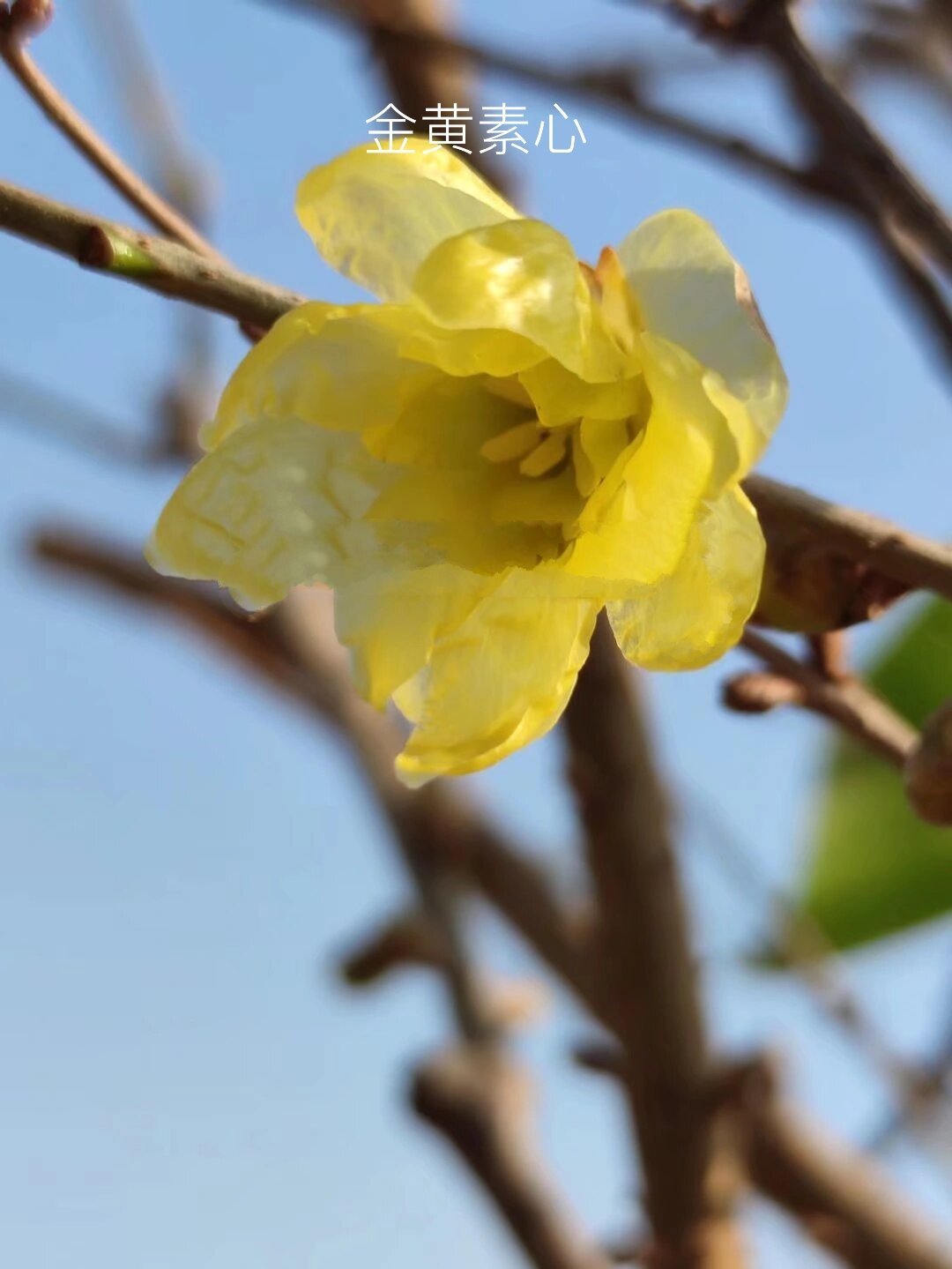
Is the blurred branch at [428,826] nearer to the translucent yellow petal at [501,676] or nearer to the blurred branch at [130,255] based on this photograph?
the translucent yellow petal at [501,676]

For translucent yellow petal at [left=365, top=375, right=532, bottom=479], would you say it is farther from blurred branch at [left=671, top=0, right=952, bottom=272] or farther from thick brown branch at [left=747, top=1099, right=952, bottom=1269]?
thick brown branch at [left=747, top=1099, right=952, bottom=1269]

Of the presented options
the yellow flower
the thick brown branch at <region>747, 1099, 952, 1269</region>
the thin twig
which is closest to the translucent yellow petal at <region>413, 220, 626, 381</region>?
the yellow flower

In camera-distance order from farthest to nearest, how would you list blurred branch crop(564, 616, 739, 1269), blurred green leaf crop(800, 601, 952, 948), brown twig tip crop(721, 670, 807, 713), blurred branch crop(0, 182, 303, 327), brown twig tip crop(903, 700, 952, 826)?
1. blurred green leaf crop(800, 601, 952, 948)
2. blurred branch crop(564, 616, 739, 1269)
3. brown twig tip crop(721, 670, 807, 713)
4. brown twig tip crop(903, 700, 952, 826)
5. blurred branch crop(0, 182, 303, 327)

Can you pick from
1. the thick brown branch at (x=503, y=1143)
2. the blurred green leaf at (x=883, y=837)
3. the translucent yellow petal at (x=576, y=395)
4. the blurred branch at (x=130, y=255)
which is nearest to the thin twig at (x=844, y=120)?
the translucent yellow petal at (x=576, y=395)

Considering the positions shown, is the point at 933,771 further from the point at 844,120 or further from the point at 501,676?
the point at 844,120

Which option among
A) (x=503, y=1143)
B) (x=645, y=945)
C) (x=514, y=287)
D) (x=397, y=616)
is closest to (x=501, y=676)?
(x=397, y=616)
